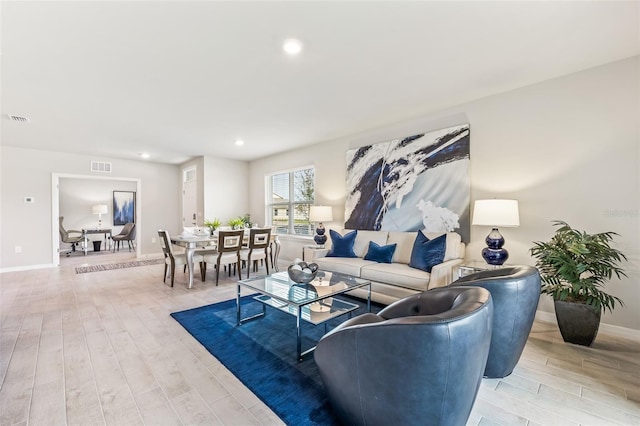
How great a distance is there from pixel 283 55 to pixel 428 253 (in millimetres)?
2519

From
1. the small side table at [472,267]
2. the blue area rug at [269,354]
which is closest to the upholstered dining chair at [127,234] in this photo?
the blue area rug at [269,354]

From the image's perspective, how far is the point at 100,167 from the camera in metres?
6.45

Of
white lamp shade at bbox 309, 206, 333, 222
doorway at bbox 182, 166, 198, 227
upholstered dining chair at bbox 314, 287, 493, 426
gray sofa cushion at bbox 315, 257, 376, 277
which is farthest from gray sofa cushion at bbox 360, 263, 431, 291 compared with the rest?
doorway at bbox 182, 166, 198, 227

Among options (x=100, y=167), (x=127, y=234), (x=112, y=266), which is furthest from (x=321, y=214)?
(x=127, y=234)

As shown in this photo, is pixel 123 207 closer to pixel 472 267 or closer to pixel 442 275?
pixel 442 275

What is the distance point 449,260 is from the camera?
10.3 feet

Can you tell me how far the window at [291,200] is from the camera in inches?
228

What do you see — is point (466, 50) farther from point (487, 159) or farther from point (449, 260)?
point (449, 260)

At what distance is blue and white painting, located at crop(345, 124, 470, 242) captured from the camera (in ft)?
11.4

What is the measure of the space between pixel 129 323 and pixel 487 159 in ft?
14.2

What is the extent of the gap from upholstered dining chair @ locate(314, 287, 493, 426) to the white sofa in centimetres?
161

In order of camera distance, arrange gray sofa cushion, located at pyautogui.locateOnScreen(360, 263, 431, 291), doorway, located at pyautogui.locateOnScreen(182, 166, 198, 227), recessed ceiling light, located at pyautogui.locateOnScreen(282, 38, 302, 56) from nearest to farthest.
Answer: recessed ceiling light, located at pyautogui.locateOnScreen(282, 38, 302, 56) → gray sofa cushion, located at pyautogui.locateOnScreen(360, 263, 431, 291) → doorway, located at pyautogui.locateOnScreen(182, 166, 198, 227)

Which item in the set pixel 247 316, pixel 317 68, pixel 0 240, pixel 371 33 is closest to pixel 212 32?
pixel 317 68

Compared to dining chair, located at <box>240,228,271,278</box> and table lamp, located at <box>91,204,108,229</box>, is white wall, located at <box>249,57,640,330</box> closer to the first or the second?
dining chair, located at <box>240,228,271,278</box>
